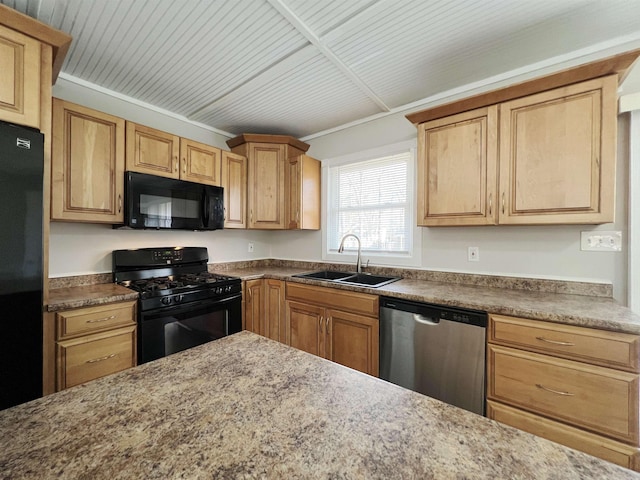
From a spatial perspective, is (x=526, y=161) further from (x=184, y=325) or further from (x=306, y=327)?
(x=184, y=325)

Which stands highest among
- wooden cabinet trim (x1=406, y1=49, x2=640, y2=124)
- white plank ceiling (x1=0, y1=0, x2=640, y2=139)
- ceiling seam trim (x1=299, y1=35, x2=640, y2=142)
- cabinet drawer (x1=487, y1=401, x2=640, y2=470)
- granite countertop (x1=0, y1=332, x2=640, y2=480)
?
white plank ceiling (x1=0, y1=0, x2=640, y2=139)

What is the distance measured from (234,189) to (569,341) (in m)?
2.81

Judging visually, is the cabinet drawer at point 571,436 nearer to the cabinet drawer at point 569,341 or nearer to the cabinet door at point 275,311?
the cabinet drawer at point 569,341

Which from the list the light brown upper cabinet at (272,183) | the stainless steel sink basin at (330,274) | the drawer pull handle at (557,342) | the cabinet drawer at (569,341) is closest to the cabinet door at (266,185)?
the light brown upper cabinet at (272,183)

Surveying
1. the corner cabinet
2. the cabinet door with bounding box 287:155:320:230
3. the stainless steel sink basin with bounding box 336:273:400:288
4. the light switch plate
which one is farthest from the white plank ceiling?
the stainless steel sink basin with bounding box 336:273:400:288

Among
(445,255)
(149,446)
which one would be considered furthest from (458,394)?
(149,446)

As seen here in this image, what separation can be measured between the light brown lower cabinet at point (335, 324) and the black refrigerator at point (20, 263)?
1.66m

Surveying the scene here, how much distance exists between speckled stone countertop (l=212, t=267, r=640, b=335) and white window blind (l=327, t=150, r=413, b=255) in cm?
56

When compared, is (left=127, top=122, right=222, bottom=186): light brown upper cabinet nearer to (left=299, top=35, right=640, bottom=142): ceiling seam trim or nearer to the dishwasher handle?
(left=299, top=35, right=640, bottom=142): ceiling seam trim

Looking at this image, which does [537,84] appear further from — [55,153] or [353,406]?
[55,153]

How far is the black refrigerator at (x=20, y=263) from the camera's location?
1.26 m

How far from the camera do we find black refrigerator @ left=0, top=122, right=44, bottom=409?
4.12 ft

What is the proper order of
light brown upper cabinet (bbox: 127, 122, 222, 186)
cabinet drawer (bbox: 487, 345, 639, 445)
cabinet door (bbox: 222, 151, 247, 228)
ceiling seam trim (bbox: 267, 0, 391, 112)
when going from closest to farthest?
cabinet drawer (bbox: 487, 345, 639, 445) → ceiling seam trim (bbox: 267, 0, 391, 112) → light brown upper cabinet (bbox: 127, 122, 222, 186) → cabinet door (bbox: 222, 151, 247, 228)

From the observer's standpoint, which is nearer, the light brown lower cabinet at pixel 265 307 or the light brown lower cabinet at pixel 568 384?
the light brown lower cabinet at pixel 568 384
